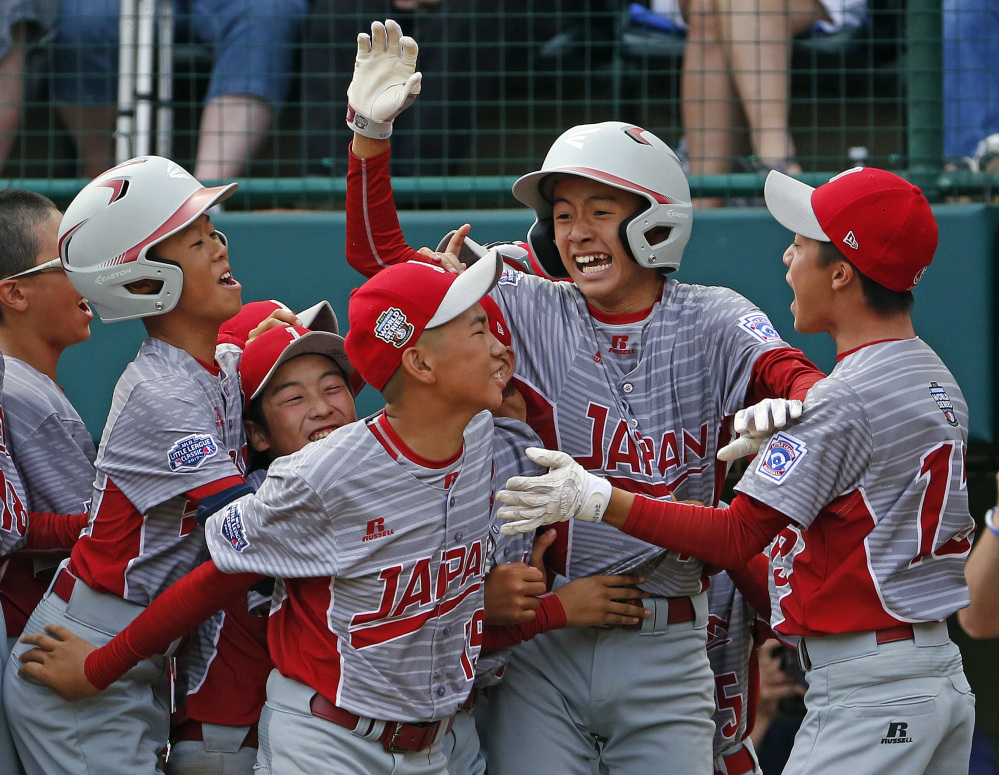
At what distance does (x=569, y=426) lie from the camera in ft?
8.93

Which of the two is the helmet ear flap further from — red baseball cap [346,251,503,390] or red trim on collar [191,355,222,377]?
red trim on collar [191,355,222,377]

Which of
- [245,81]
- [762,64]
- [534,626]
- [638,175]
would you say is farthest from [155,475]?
[762,64]

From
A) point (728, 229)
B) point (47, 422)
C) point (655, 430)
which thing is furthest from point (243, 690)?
point (728, 229)

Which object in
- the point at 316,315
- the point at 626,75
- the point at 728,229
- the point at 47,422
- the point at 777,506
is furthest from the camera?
the point at 626,75

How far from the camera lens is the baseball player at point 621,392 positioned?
105 inches

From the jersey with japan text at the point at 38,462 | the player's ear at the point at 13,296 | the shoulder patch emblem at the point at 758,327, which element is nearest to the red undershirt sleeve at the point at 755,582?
the shoulder patch emblem at the point at 758,327

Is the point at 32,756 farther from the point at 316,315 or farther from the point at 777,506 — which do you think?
the point at 777,506

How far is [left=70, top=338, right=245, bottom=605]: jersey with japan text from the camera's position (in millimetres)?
2541

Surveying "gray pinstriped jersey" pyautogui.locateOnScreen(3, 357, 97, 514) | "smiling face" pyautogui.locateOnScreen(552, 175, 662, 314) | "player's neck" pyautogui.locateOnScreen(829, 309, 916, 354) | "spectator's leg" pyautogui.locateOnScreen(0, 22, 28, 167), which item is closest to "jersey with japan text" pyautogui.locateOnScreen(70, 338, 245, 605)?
"gray pinstriped jersey" pyautogui.locateOnScreen(3, 357, 97, 514)

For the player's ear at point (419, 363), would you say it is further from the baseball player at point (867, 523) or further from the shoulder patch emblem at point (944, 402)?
the shoulder patch emblem at point (944, 402)

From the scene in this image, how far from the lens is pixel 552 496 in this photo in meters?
2.33

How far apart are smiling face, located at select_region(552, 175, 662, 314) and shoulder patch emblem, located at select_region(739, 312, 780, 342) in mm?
223

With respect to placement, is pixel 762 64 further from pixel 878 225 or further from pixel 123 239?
pixel 123 239

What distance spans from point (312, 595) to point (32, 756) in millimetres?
830
